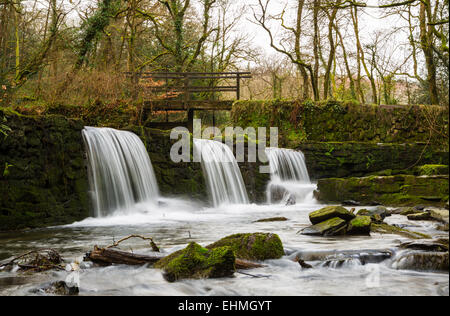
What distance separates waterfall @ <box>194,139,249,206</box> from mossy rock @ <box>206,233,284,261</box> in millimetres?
7576

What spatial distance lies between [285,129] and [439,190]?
9.51 meters

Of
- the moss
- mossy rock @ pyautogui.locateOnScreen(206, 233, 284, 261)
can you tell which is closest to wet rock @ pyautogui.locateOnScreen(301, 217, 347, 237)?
the moss

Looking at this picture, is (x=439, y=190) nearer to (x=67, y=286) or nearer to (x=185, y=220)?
(x=185, y=220)

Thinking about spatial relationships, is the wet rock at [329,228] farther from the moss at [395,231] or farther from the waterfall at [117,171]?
the waterfall at [117,171]

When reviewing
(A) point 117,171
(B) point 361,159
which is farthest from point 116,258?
(B) point 361,159

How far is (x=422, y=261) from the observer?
394 cm

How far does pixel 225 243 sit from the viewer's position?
464cm

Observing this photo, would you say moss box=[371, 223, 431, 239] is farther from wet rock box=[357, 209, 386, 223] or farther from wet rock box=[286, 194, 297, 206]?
wet rock box=[286, 194, 297, 206]

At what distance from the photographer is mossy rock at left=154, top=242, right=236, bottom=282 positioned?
385 centimetres

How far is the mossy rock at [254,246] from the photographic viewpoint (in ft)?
14.9

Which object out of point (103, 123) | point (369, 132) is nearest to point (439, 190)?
point (369, 132)

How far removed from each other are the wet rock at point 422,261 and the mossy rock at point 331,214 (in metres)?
2.09

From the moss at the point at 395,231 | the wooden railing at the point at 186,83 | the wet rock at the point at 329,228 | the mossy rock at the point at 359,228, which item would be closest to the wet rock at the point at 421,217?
the moss at the point at 395,231

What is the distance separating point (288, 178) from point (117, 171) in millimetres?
7280
